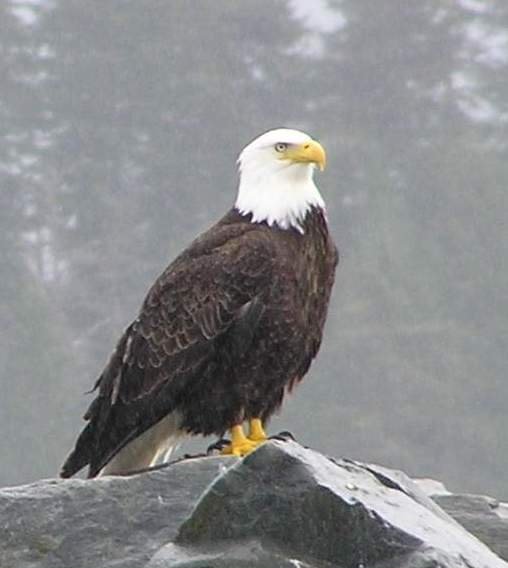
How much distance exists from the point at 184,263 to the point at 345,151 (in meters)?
43.7

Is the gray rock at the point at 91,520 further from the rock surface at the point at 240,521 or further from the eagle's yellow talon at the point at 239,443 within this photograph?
the eagle's yellow talon at the point at 239,443

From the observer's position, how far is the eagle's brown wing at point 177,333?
9.55 metres

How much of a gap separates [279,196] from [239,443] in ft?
3.50

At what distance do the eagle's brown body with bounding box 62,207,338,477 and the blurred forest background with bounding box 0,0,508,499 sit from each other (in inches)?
881

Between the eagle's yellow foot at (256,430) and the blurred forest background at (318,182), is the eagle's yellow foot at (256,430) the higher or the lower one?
the lower one

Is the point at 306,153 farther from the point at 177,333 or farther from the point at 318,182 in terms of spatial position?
the point at 318,182

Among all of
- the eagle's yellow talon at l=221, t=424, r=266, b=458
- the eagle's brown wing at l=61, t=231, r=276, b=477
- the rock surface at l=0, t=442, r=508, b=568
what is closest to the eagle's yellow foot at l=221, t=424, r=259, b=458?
the eagle's yellow talon at l=221, t=424, r=266, b=458

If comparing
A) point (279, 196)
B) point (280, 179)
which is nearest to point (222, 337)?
point (279, 196)

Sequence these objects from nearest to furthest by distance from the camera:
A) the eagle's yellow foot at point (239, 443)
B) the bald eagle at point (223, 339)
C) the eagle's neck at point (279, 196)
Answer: the eagle's yellow foot at point (239, 443) < the bald eagle at point (223, 339) < the eagle's neck at point (279, 196)

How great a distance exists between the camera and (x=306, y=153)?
32.4 feet

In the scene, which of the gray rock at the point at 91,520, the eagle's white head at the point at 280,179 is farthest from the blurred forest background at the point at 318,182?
the gray rock at the point at 91,520

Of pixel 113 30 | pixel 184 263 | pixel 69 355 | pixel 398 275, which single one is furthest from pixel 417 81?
pixel 184 263

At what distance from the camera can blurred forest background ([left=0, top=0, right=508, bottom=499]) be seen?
133 feet

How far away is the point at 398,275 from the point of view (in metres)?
48.1
